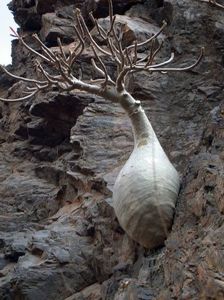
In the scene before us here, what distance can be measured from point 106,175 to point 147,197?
6.39 feet

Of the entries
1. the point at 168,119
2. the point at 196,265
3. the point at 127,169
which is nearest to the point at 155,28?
the point at 168,119

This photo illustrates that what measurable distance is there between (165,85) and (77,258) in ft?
11.3

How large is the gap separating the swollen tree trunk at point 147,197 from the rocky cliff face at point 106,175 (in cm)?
16

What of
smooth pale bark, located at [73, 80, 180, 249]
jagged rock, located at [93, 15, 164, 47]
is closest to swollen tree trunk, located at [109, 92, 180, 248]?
smooth pale bark, located at [73, 80, 180, 249]

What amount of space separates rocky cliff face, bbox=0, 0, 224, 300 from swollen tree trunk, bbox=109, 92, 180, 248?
159mm

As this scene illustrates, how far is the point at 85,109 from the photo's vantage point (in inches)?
366

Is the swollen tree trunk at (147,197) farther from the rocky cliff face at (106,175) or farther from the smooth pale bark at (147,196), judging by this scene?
the rocky cliff face at (106,175)

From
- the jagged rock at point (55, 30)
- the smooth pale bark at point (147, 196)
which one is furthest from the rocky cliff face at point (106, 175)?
the smooth pale bark at point (147, 196)

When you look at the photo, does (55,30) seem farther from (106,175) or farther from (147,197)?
(147,197)

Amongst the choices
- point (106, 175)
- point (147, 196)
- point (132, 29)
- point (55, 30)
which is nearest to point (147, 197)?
point (147, 196)

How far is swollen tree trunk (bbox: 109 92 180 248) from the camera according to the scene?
594 centimetres

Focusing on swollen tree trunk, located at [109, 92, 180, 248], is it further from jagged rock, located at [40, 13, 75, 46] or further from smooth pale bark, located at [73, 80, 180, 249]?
jagged rock, located at [40, 13, 75, 46]

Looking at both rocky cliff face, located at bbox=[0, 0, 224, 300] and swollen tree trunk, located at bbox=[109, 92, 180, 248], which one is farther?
swollen tree trunk, located at bbox=[109, 92, 180, 248]

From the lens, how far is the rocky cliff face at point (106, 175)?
5.30m
